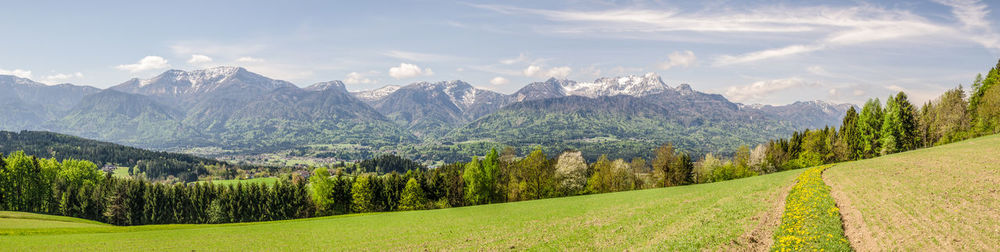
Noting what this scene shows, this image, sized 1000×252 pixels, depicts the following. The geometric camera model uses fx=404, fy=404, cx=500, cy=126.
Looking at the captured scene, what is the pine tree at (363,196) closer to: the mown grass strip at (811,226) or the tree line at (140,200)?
the tree line at (140,200)

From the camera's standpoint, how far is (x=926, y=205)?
26.2 m

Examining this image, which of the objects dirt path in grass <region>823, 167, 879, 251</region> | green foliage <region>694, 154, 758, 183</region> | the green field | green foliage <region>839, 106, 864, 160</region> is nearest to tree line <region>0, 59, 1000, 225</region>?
green foliage <region>839, 106, 864, 160</region>

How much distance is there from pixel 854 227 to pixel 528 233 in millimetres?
21638

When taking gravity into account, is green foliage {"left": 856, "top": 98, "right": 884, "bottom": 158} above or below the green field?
above

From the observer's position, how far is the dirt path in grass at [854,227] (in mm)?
20131

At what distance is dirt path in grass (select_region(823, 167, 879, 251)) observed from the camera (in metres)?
20.1

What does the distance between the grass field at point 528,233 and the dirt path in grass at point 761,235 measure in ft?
0.17

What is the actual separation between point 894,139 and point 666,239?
93.0 m

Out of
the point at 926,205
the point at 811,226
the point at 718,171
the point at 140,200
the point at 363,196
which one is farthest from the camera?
the point at 718,171

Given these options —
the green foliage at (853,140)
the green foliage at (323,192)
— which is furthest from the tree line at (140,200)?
the green foliage at (853,140)

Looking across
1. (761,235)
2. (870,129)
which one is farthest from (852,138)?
(761,235)

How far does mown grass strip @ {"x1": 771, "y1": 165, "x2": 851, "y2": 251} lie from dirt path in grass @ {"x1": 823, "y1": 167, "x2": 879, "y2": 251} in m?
0.31

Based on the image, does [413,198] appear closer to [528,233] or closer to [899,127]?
[528,233]

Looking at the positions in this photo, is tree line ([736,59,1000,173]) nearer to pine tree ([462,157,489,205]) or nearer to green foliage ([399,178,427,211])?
pine tree ([462,157,489,205])
